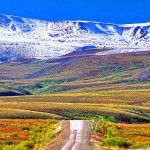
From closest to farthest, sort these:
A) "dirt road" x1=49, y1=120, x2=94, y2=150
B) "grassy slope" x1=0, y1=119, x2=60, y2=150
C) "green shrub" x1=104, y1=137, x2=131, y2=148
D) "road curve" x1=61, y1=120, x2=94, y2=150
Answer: "road curve" x1=61, y1=120, x2=94, y2=150, "dirt road" x1=49, y1=120, x2=94, y2=150, "grassy slope" x1=0, y1=119, x2=60, y2=150, "green shrub" x1=104, y1=137, x2=131, y2=148

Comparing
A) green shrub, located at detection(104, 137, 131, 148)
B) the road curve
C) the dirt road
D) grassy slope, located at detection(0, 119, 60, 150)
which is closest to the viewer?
the road curve

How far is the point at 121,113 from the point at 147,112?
47.2 feet

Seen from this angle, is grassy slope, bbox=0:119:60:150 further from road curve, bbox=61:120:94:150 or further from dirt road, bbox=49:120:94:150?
road curve, bbox=61:120:94:150

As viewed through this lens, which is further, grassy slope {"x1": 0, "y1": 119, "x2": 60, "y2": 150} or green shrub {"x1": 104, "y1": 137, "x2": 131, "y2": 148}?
green shrub {"x1": 104, "y1": 137, "x2": 131, "y2": 148}

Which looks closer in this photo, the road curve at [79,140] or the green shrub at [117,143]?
the road curve at [79,140]

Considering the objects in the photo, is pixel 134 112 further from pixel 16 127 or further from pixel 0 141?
pixel 0 141

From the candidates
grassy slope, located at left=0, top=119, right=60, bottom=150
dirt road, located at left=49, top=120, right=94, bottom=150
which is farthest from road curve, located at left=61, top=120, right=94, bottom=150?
grassy slope, located at left=0, top=119, right=60, bottom=150

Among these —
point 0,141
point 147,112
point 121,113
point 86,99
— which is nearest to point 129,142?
point 0,141

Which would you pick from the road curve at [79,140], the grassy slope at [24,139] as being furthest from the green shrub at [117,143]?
the grassy slope at [24,139]

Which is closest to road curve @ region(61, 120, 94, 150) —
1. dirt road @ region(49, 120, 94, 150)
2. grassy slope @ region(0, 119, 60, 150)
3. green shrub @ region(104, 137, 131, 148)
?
dirt road @ region(49, 120, 94, 150)

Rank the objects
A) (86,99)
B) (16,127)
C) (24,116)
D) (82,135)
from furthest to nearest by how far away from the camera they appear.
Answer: (86,99)
(24,116)
(16,127)
(82,135)

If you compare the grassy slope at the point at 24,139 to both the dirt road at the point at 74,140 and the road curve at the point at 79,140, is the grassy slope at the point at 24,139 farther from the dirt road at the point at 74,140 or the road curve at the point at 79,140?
the road curve at the point at 79,140

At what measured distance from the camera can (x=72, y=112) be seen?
413 ft

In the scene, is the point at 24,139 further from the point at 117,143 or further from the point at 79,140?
the point at 117,143
